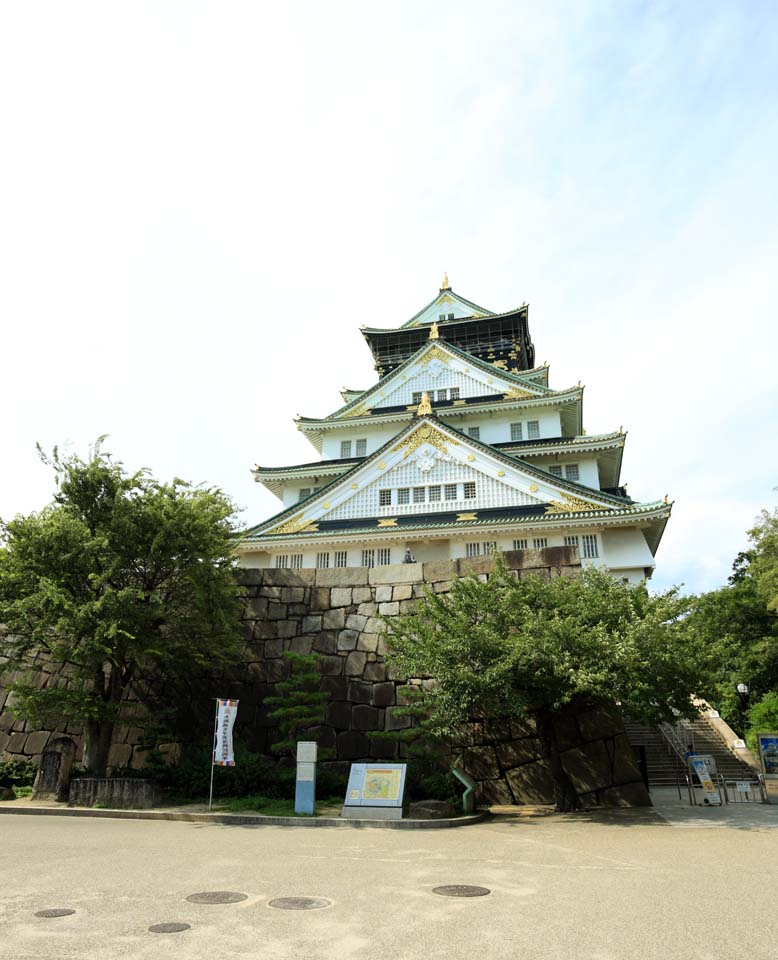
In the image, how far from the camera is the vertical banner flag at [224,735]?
1293cm

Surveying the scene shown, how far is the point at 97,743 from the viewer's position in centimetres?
1410

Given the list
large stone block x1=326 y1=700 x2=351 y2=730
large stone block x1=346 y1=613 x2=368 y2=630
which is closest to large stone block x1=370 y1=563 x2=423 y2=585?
large stone block x1=346 y1=613 x2=368 y2=630

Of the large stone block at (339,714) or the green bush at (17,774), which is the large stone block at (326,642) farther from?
the green bush at (17,774)

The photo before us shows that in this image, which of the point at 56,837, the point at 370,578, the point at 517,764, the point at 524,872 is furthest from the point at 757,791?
the point at 56,837

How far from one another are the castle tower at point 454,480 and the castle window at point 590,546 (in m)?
0.05

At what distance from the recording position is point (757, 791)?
1673 cm

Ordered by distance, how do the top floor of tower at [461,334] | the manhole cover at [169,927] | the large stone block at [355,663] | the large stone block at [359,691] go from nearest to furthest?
the manhole cover at [169,927] → the large stone block at [359,691] → the large stone block at [355,663] → the top floor of tower at [461,334]

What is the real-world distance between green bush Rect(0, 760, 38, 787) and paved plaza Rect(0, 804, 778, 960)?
566 centimetres

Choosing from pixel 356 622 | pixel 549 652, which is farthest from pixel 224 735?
pixel 549 652

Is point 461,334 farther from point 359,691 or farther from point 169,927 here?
point 169,927

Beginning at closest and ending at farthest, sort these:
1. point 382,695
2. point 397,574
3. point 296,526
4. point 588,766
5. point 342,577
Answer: point 588,766
point 382,695
point 397,574
point 342,577
point 296,526

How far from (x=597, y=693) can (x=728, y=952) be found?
6822 millimetres

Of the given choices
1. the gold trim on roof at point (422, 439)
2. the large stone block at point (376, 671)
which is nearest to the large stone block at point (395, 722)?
the large stone block at point (376, 671)

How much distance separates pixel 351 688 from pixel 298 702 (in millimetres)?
1604
